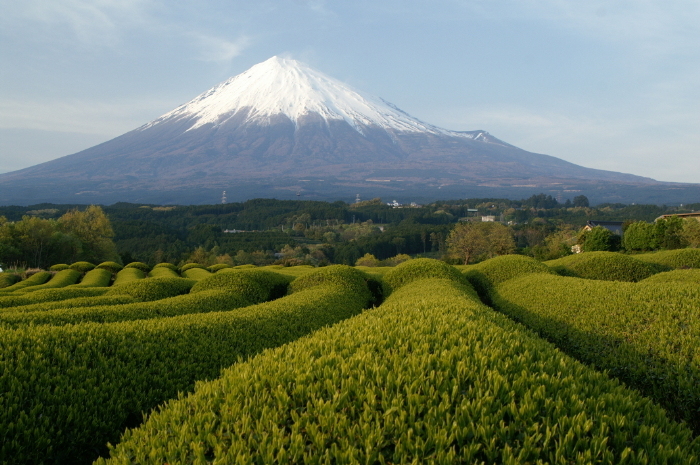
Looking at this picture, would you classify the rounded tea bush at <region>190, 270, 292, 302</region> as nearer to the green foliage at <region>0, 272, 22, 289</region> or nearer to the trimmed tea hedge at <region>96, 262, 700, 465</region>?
the trimmed tea hedge at <region>96, 262, 700, 465</region>

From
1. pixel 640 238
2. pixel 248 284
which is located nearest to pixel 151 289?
pixel 248 284

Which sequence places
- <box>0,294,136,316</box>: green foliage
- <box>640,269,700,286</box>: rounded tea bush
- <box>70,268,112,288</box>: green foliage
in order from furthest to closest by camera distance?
<box>70,268,112,288</box>: green foliage → <box>640,269,700,286</box>: rounded tea bush → <box>0,294,136,316</box>: green foliage

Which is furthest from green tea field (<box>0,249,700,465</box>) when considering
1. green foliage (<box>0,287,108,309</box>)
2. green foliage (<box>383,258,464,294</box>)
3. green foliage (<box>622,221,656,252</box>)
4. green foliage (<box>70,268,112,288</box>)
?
green foliage (<box>622,221,656,252</box>)

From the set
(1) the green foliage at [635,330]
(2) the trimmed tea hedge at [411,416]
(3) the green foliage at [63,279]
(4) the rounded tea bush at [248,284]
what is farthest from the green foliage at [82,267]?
(2) the trimmed tea hedge at [411,416]

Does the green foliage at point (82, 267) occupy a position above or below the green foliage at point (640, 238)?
below

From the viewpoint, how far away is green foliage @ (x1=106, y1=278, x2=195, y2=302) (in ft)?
50.5

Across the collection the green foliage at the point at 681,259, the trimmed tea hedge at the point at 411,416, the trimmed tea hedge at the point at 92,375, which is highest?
the trimmed tea hedge at the point at 411,416

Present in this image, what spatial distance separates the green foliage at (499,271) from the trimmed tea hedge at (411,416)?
43.7ft

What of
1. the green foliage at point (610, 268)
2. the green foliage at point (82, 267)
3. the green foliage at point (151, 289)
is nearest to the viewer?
the green foliage at point (151, 289)

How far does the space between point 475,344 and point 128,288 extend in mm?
15182

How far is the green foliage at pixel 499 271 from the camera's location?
1719 centimetres

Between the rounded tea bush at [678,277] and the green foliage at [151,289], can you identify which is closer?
the rounded tea bush at [678,277]

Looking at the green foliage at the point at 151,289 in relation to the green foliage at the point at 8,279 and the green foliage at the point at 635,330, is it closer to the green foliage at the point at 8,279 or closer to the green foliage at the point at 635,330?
the green foliage at the point at 635,330

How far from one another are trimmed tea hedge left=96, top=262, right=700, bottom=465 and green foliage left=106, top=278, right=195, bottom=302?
42.2 ft
